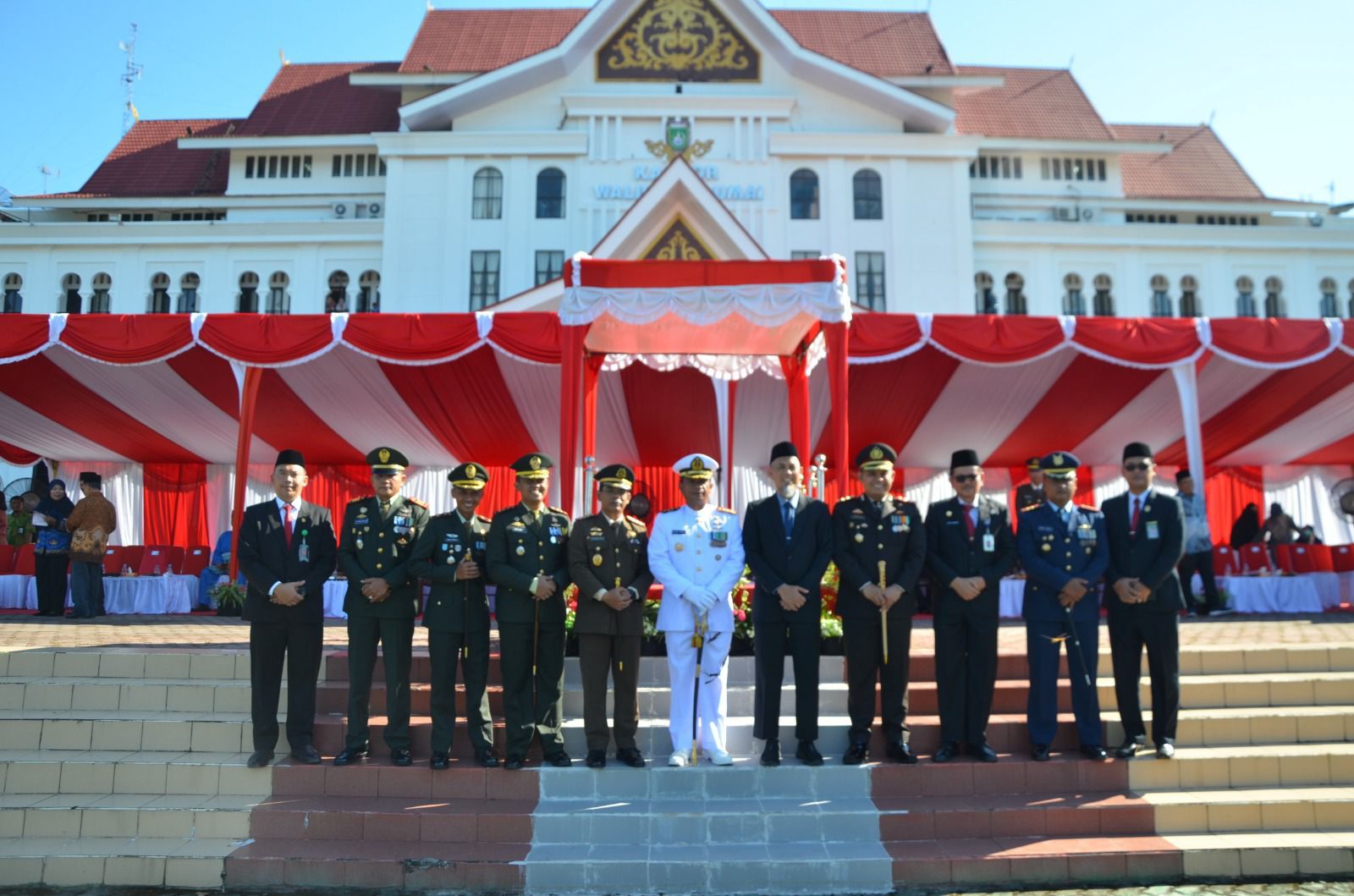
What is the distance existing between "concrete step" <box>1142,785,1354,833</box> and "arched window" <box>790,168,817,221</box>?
680 inches

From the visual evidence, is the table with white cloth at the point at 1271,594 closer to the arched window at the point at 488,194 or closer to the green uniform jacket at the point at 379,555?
the green uniform jacket at the point at 379,555

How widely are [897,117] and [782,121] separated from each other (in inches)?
109

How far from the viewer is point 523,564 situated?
427 centimetres

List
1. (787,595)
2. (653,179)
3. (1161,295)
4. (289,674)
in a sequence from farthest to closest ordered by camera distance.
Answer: (1161,295) → (653,179) → (289,674) → (787,595)

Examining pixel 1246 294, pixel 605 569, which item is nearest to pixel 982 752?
pixel 605 569

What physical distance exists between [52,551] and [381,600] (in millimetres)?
5372

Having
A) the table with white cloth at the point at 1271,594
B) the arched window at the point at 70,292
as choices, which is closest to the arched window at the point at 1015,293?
the table with white cloth at the point at 1271,594

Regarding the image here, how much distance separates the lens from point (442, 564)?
4.28 m

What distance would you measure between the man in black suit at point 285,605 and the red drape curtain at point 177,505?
358 inches

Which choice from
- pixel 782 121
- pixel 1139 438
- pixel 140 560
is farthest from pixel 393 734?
pixel 782 121

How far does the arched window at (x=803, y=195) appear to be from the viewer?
66.1ft

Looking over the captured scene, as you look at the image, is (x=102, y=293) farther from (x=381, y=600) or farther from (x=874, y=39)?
(x=381, y=600)

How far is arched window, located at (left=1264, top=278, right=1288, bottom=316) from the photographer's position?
2191 centimetres

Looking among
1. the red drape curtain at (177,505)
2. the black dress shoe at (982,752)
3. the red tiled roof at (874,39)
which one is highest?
the red tiled roof at (874,39)
